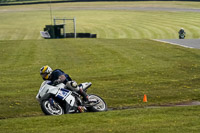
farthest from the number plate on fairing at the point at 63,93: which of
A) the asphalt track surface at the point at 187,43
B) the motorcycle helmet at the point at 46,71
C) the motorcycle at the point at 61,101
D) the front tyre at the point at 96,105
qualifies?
the asphalt track surface at the point at 187,43

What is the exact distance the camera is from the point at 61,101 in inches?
509

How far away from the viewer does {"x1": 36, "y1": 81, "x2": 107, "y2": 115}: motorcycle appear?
41.5ft

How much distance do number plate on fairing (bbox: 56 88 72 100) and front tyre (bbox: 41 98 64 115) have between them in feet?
0.78

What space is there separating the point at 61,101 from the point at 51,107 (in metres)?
0.39

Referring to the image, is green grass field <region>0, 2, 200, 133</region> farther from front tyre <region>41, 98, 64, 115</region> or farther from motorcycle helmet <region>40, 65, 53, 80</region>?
motorcycle helmet <region>40, 65, 53, 80</region>

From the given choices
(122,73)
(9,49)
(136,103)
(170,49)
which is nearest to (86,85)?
(136,103)

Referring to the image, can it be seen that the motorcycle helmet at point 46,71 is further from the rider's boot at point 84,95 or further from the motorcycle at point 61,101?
the rider's boot at point 84,95

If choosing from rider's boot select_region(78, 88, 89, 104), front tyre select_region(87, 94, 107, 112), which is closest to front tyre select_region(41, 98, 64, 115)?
rider's boot select_region(78, 88, 89, 104)

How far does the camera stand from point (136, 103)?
1606 cm

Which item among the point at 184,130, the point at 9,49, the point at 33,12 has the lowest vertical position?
the point at 33,12

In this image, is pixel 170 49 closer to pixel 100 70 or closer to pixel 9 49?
pixel 100 70

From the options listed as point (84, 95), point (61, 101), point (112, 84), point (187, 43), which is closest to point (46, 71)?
A: point (61, 101)

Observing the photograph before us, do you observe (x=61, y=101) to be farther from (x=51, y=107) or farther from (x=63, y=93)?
(x=51, y=107)

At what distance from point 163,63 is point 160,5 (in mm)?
75205
